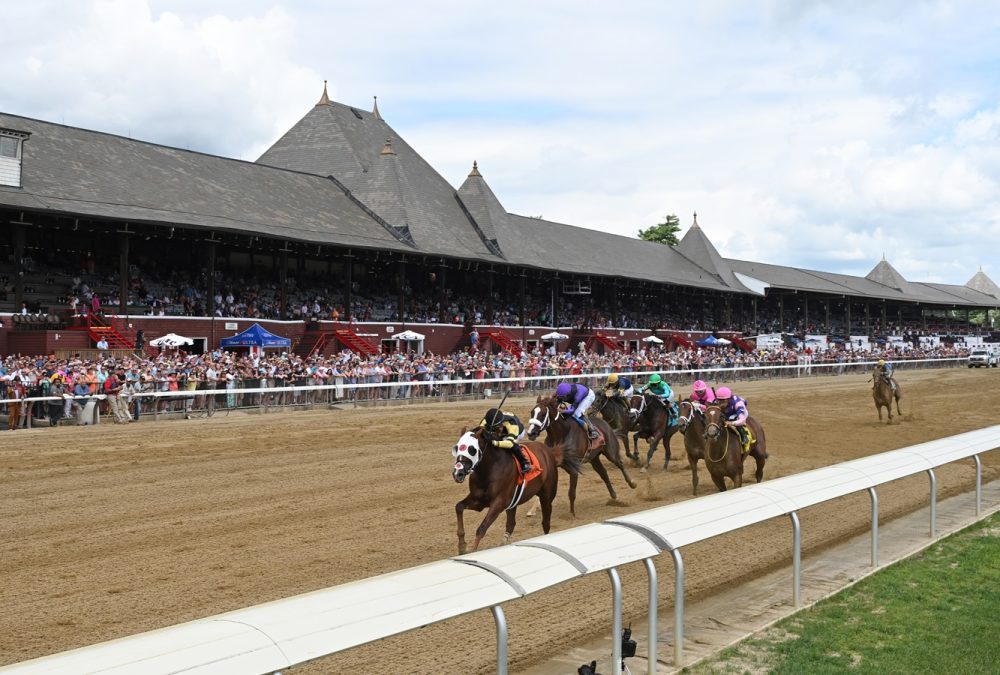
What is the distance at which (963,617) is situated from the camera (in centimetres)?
724

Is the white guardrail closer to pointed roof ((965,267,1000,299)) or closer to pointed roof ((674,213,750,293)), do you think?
pointed roof ((674,213,750,293))

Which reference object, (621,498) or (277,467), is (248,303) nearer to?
(277,467)

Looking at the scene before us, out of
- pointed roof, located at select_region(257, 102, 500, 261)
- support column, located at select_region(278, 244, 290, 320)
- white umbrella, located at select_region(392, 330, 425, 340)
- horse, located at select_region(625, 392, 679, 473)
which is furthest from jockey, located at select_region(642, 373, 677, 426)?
pointed roof, located at select_region(257, 102, 500, 261)

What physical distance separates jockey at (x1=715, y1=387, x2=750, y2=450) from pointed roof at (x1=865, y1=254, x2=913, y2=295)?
79.8m

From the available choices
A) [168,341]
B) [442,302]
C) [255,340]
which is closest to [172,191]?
[255,340]

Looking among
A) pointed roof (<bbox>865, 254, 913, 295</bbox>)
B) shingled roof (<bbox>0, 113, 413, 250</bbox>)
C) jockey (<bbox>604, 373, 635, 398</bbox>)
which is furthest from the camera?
pointed roof (<bbox>865, 254, 913, 295</bbox>)

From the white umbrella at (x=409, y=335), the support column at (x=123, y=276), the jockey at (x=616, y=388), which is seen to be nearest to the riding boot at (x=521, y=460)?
the jockey at (x=616, y=388)

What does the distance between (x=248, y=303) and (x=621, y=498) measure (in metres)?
Answer: 22.0

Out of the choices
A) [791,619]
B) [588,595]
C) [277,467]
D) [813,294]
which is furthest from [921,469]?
[813,294]

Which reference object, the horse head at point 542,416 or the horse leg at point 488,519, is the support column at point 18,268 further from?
the horse leg at point 488,519

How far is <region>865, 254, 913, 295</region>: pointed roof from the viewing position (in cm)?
8550

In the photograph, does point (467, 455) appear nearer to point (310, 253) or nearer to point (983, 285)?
point (310, 253)

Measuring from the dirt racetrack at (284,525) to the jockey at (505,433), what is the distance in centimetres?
124

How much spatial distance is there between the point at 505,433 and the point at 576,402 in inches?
129
